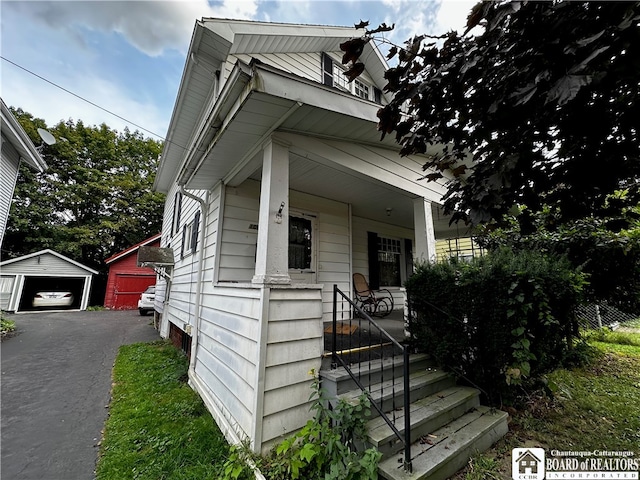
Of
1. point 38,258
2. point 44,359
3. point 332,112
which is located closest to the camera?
point 332,112

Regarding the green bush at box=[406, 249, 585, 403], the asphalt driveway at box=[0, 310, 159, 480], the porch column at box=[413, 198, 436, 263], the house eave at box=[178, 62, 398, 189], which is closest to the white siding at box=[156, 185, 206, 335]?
the asphalt driveway at box=[0, 310, 159, 480]

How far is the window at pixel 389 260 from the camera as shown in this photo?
22.8ft

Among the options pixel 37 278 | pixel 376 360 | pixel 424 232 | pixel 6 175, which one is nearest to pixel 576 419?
pixel 376 360

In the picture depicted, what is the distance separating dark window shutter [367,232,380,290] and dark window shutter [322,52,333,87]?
385cm

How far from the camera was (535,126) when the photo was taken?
1.79 m

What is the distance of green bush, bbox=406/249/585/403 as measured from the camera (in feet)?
8.89

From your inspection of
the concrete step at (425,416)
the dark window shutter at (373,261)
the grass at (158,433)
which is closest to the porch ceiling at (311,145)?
the dark window shutter at (373,261)

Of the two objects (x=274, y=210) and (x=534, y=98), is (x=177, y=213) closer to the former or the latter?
(x=274, y=210)

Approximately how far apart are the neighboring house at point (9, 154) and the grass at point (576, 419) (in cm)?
1284

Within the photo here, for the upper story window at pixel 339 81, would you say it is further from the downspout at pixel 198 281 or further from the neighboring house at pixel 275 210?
the downspout at pixel 198 281

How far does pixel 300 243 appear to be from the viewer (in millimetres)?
5031

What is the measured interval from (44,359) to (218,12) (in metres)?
8.03

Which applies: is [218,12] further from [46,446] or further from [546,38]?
[46,446]

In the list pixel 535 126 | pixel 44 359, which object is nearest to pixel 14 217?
pixel 44 359
